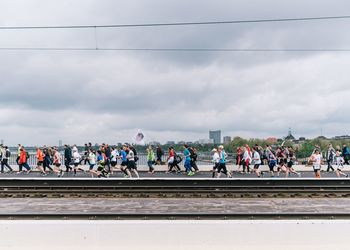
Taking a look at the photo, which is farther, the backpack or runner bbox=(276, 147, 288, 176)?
the backpack

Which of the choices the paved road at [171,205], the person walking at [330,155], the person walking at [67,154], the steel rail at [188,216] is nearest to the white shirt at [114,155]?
the person walking at [67,154]

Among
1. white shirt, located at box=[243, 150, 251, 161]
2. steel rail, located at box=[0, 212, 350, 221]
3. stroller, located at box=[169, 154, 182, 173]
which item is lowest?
steel rail, located at box=[0, 212, 350, 221]

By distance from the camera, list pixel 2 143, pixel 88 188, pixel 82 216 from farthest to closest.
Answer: pixel 2 143
pixel 88 188
pixel 82 216

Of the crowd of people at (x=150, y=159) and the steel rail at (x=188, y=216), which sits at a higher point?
the crowd of people at (x=150, y=159)

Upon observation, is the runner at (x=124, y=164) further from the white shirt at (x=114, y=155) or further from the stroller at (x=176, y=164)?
the stroller at (x=176, y=164)

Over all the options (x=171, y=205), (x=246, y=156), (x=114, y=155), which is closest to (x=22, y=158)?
(x=114, y=155)

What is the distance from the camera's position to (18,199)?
49.6 feet

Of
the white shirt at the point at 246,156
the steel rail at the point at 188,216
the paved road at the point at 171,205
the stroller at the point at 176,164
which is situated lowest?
the paved road at the point at 171,205

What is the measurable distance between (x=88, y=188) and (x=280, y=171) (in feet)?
39.8
